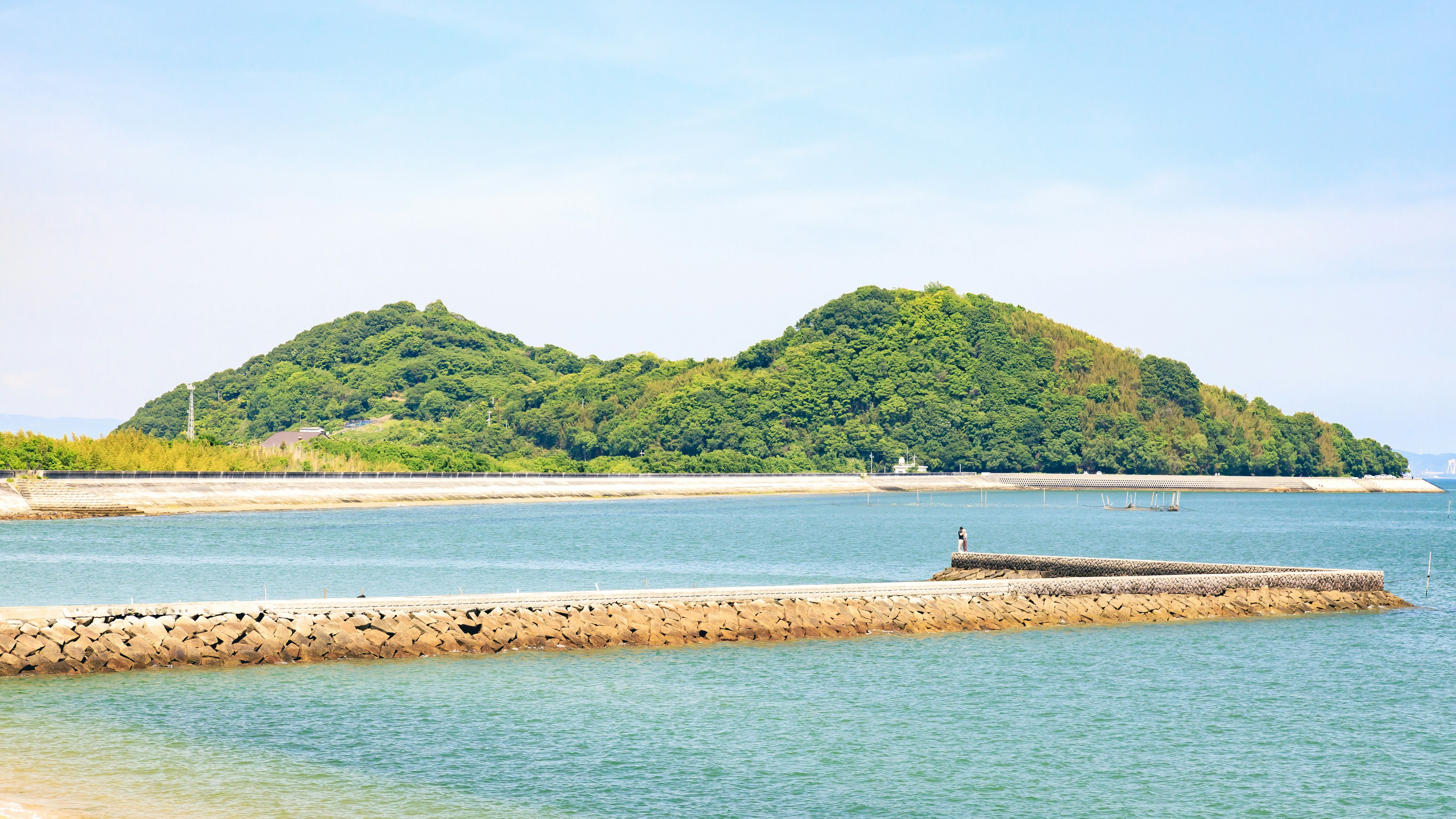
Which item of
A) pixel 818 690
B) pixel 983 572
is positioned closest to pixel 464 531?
pixel 983 572

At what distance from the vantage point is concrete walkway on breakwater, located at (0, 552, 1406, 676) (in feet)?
90.4

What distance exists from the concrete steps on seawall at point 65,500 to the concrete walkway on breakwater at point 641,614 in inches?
2390

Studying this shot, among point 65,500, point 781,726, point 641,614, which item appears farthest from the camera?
point 65,500

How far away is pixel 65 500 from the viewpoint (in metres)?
82.3

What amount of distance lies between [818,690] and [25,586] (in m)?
29.7

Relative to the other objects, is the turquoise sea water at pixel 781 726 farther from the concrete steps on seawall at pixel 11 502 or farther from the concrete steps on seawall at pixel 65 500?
the concrete steps on seawall at pixel 65 500

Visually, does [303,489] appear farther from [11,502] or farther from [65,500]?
[11,502]

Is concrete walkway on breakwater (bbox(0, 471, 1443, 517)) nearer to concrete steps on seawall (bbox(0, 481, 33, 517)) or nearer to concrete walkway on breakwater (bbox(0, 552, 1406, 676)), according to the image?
concrete steps on seawall (bbox(0, 481, 33, 517))

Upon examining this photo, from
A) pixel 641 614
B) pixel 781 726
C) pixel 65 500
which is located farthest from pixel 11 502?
pixel 781 726

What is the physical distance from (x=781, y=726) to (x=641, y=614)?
374 inches

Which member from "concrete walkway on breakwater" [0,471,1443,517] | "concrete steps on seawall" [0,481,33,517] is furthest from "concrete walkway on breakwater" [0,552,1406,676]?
"concrete walkway on breakwater" [0,471,1443,517]

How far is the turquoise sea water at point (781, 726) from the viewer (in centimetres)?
1905

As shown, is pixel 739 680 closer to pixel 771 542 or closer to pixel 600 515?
pixel 771 542

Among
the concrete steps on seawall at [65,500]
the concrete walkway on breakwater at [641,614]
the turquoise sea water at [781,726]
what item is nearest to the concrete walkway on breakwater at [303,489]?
the concrete steps on seawall at [65,500]
